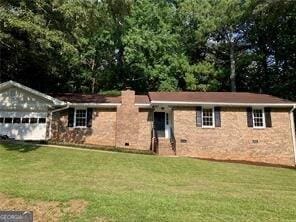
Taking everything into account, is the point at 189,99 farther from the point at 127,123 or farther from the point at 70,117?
the point at 70,117

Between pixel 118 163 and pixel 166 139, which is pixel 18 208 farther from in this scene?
pixel 166 139

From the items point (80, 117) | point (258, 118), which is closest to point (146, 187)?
point (80, 117)

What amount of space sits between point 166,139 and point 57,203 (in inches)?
646

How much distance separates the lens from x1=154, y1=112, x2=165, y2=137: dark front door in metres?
27.2

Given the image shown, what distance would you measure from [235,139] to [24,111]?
1527 cm

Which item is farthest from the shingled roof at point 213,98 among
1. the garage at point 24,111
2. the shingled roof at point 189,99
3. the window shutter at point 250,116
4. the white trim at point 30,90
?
the garage at point 24,111

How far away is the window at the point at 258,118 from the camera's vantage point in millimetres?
25875

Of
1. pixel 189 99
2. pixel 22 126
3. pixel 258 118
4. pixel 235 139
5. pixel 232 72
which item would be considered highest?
pixel 232 72

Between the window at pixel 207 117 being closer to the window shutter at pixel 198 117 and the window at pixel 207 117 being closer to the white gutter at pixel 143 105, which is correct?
the window shutter at pixel 198 117

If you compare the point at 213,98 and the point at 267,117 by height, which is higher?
the point at 213,98

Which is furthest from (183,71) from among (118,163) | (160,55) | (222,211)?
(222,211)

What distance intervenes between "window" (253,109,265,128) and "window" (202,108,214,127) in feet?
10.0

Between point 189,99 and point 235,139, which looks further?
point 189,99

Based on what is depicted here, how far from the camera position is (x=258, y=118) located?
1025 inches
